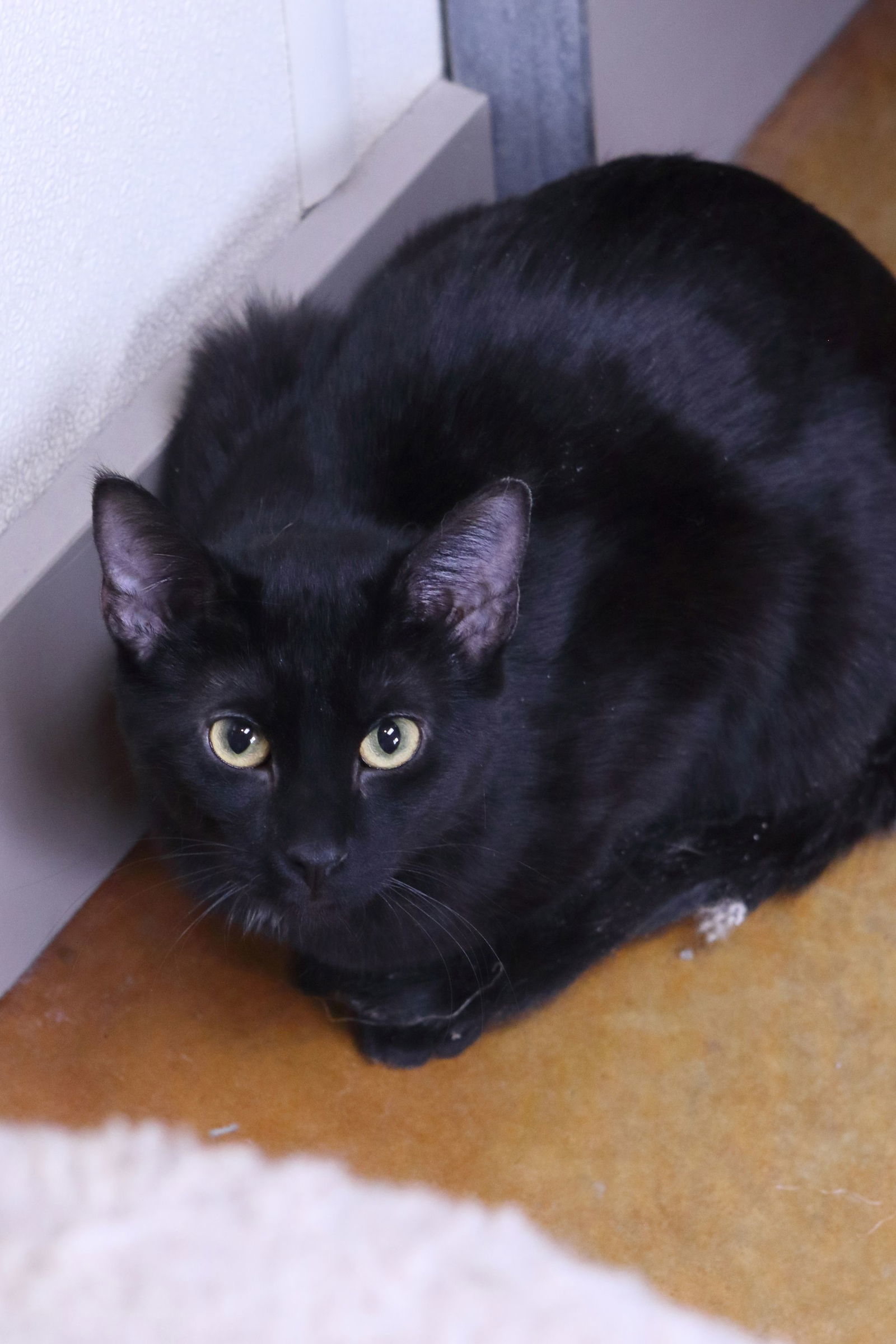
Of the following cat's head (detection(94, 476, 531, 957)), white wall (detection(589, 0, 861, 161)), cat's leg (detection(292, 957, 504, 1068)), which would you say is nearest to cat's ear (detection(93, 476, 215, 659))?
cat's head (detection(94, 476, 531, 957))

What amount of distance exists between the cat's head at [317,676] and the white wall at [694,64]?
94cm

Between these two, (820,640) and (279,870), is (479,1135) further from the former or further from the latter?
(820,640)

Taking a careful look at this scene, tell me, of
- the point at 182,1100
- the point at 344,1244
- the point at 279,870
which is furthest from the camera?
the point at 182,1100

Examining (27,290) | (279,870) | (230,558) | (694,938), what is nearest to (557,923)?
(694,938)

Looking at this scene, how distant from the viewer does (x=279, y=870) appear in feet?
3.40

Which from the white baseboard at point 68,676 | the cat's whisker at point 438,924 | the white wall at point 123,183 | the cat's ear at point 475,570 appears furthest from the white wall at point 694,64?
the cat's whisker at point 438,924

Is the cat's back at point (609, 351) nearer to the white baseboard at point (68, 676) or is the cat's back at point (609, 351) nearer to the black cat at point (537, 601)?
the black cat at point (537, 601)

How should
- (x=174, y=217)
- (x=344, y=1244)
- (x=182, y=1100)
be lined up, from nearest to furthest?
(x=344, y=1244), (x=182, y=1100), (x=174, y=217)

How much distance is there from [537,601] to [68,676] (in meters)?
0.46

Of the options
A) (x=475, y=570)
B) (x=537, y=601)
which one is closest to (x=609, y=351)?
(x=537, y=601)

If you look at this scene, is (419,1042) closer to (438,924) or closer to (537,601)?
(438,924)

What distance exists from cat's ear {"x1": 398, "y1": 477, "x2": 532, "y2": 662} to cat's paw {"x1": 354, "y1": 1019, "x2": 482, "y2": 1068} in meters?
0.40

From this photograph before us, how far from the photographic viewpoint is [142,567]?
3.28 ft

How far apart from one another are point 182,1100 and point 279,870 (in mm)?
377
